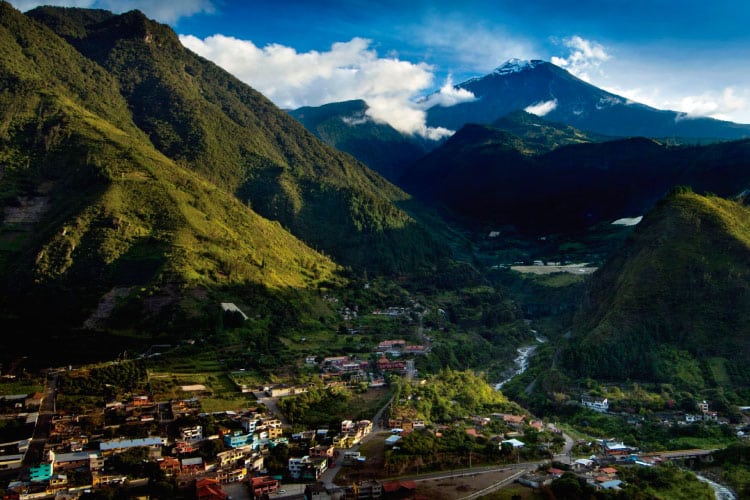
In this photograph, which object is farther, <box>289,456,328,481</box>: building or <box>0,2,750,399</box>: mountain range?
<box>0,2,750,399</box>: mountain range

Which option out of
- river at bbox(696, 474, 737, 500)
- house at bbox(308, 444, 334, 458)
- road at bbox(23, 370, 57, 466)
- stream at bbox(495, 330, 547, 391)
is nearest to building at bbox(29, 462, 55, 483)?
road at bbox(23, 370, 57, 466)

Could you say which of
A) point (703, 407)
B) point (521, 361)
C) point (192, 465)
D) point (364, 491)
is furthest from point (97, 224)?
point (703, 407)

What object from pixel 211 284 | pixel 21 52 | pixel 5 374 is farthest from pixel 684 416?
pixel 21 52

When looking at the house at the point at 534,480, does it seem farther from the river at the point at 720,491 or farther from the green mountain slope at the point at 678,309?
the green mountain slope at the point at 678,309

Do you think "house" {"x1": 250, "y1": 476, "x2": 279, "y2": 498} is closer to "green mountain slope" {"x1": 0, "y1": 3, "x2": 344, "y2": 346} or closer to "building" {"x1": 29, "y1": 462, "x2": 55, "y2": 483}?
"building" {"x1": 29, "y1": 462, "x2": 55, "y2": 483}

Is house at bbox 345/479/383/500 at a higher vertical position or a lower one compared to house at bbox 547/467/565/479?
higher

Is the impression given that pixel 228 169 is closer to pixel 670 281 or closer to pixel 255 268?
pixel 255 268

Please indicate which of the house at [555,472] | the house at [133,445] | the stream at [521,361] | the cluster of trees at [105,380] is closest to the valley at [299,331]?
the house at [133,445]
